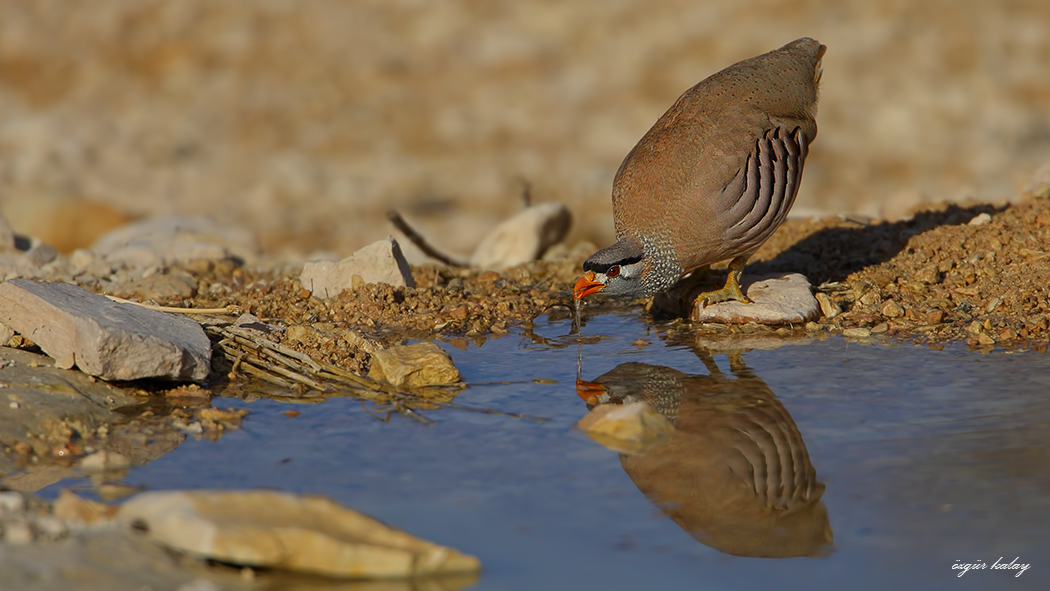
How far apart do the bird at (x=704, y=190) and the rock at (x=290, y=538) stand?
10.0 ft

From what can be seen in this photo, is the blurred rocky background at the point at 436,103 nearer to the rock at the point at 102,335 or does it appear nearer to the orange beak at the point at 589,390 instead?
the orange beak at the point at 589,390

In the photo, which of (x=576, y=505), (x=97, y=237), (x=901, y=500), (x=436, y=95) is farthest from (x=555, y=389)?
(x=436, y=95)

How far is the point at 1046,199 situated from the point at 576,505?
5.75m

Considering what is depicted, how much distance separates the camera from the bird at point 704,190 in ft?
21.1

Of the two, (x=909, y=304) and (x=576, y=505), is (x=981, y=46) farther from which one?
(x=576, y=505)

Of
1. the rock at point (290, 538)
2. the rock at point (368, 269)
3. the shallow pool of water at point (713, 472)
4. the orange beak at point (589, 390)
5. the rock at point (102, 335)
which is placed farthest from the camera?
the rock at point (368, 269)

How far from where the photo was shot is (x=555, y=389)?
216 inches

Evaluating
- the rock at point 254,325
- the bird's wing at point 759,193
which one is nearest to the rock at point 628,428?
the bird's wing at point 759,193

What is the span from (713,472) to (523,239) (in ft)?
16.4

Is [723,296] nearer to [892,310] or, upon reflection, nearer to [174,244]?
[892,310]

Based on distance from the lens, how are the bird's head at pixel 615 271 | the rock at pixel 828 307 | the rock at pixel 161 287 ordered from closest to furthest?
the bird's head at pixel 615 271 < the rock at pixel 828 307 < the rock at pixel 161 287

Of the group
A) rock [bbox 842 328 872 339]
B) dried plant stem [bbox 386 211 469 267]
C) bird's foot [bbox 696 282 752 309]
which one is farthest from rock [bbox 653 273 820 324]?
dried plant stem [bbox 386 211 469 267]

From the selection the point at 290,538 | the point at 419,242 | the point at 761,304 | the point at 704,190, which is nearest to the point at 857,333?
the point at 761,304

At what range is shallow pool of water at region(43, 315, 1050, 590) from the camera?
3.57 m
